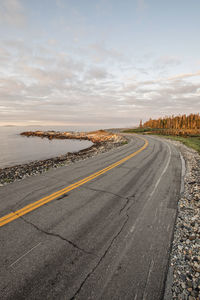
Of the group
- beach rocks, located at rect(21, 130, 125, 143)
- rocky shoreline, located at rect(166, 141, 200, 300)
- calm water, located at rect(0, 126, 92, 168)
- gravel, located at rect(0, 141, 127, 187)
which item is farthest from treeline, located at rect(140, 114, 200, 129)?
rocky shoreline, located at rect(166, 141, 200, 300)

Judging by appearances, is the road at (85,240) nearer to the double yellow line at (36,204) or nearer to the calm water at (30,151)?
the double yellow line at (36,204)

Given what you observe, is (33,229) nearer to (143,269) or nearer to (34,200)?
(34,200)

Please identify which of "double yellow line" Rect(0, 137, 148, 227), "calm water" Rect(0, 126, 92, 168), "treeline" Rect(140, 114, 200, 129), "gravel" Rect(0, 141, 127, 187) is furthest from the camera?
"treeline" Rect(140, 114, 200, 129)

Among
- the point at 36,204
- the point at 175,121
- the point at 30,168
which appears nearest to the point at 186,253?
the point at 36,204

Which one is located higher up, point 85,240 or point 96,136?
point 96,136

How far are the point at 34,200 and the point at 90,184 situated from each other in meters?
2.64

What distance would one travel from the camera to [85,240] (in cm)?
355

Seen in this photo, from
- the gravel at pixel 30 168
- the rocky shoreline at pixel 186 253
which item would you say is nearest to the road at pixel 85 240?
the rocky shoreline at pixel 186 253

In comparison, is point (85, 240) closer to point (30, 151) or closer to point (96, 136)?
point (30, 151)

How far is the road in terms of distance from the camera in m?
2.51

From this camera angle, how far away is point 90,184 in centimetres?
692

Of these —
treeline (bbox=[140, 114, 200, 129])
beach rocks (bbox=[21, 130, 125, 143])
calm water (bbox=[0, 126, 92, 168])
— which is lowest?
calm water (bbox=[0, 126, 92, 168])

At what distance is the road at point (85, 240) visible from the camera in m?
2.51

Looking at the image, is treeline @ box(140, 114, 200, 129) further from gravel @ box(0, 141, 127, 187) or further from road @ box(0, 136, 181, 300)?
road @ box(0, 136, 181, 300)
